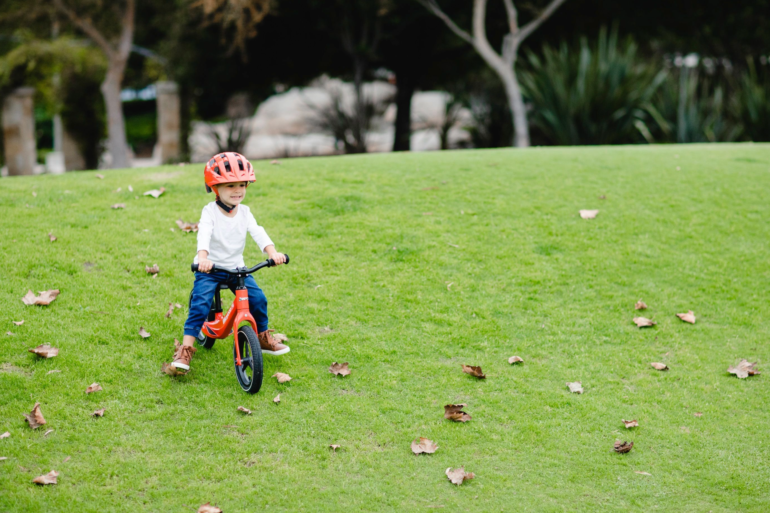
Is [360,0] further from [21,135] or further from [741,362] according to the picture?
[741,362]

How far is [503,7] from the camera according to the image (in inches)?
791

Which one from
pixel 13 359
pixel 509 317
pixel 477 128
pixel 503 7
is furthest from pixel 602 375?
pixel 503 7

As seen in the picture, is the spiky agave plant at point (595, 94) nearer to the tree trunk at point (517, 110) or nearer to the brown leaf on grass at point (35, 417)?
the tree trunk at point (517, 110)

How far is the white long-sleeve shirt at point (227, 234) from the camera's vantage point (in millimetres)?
4688

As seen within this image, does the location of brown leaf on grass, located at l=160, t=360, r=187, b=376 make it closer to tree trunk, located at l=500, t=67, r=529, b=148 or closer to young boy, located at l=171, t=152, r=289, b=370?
young boy, located at l=171, t=152, r=289, b=370

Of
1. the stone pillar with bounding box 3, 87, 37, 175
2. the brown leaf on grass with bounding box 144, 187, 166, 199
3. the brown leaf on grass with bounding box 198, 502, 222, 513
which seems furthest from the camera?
the stone pillar with bounding box 3, 87, 37, 175

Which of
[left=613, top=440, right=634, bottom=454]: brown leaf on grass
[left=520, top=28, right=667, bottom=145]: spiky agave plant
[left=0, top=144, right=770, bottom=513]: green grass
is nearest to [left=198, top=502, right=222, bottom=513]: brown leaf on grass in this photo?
[left=0, top=144, right=770, bottom=513]: green grass

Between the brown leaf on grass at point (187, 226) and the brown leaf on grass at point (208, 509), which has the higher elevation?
the brown leaf on grass at point (187, 226)

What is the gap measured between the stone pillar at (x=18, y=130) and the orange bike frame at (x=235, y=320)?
20.2 meters

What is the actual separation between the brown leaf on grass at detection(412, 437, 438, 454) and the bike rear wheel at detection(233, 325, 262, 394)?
44.0 inches

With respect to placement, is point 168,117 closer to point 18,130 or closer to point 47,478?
point 18,130

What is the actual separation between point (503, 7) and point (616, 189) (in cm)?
1292

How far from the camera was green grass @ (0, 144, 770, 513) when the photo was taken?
392 cm

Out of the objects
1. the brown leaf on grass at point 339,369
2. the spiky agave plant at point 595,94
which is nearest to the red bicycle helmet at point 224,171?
the brown leaf on grass at point 339,369
